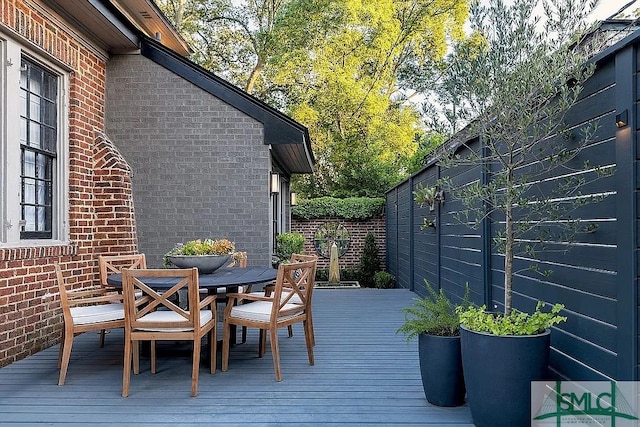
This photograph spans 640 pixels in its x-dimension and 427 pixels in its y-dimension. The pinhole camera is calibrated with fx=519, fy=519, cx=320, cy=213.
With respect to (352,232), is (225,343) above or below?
below

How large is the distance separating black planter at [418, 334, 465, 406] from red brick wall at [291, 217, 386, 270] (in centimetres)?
980

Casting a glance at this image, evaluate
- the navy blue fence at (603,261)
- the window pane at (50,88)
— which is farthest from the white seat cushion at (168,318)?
the window pane at (50,88)

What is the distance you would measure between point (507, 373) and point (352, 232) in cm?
1051

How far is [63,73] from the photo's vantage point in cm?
532

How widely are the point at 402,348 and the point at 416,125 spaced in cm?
1295

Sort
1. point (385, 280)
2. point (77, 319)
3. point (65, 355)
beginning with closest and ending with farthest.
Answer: point (65, 355)
point (77, 319)
point (385, 280)

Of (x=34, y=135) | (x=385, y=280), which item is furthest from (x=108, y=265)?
(x=385, y=280)

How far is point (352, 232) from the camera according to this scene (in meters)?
13.2

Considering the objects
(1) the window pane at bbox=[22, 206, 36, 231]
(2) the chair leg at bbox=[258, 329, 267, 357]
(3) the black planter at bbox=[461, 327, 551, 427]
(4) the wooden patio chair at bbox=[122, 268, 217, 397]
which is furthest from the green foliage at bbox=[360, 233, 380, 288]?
(3) the black planter at bbox=[461, 327, 551, 427]

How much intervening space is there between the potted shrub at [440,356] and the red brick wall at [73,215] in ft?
10.9

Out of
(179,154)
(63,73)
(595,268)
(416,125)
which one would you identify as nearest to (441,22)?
(416,125)

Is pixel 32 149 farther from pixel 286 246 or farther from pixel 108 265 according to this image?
pixel 286 246

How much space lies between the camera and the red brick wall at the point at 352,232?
43.1ft

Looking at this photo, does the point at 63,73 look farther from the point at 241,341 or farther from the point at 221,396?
the point at 221,396
